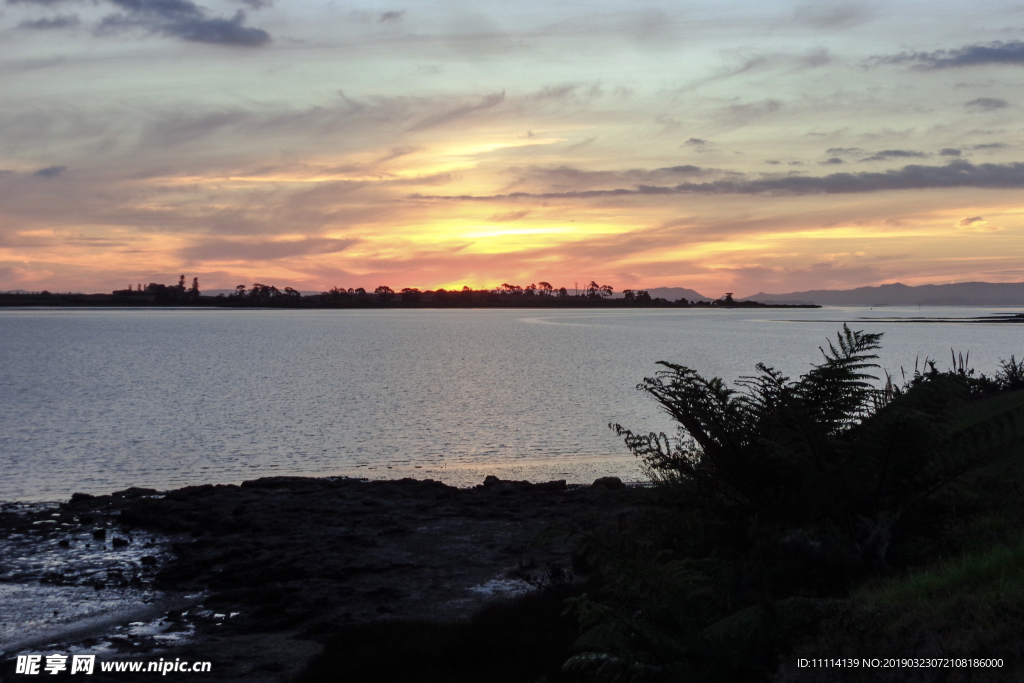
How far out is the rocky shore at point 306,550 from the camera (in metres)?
9.85

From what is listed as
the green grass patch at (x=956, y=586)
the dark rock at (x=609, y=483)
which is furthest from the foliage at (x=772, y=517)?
the dark rock at (x=609, y=483)

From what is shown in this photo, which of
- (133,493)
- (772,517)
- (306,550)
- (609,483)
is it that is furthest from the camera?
(609,483)

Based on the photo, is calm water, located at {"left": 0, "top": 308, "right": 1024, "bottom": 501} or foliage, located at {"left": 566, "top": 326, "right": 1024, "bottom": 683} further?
calm water, located at {"left": 0, "top": 308, "right": 1024, "bottom": 501}

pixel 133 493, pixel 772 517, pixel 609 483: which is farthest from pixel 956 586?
pixel 133 493

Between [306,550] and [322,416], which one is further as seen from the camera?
[322,416]

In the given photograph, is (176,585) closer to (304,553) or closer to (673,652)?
(304,553)

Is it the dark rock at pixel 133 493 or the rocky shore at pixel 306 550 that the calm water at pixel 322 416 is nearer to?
the dark rock at pixel 133 493


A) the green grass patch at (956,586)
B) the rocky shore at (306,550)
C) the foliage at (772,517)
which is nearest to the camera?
the green grass patch at (956,586)

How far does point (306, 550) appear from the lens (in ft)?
43.9

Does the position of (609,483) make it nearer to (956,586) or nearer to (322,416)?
(956,586)

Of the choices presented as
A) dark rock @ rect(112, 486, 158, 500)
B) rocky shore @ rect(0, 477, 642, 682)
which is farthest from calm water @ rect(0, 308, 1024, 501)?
rocky shore @ rect(0, 477, 642, 682)

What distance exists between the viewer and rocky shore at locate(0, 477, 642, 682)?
9852mm

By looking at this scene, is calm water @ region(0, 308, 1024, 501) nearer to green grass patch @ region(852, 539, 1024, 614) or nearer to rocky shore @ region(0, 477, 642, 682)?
rocky shore @ region(0, 477, 642, 682)

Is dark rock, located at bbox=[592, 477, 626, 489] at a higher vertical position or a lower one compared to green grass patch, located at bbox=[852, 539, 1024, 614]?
lower
